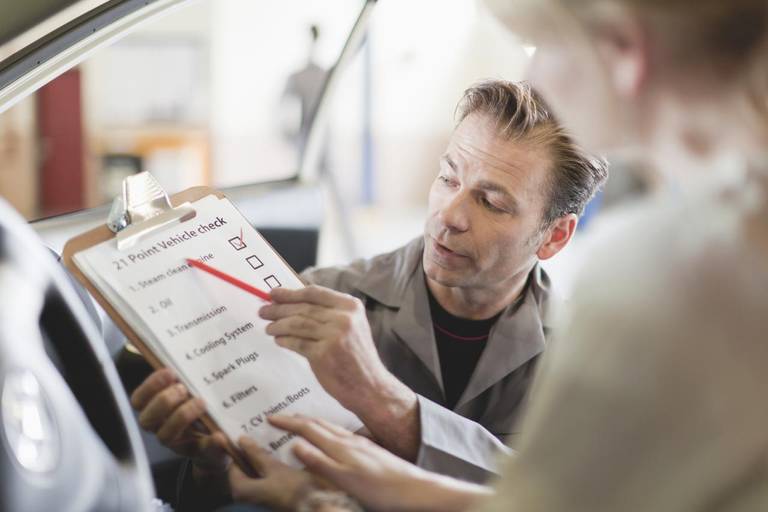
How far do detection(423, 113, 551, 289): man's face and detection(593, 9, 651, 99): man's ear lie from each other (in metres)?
0.83

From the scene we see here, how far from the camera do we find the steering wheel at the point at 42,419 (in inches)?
29.8

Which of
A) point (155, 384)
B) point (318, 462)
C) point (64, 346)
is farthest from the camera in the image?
point (155, 384)

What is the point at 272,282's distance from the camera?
1326 mm

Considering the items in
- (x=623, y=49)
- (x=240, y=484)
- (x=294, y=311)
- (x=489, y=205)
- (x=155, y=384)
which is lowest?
(x=240, y=484)

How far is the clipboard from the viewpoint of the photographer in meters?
1.16

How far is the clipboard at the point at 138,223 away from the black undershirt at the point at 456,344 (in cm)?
54

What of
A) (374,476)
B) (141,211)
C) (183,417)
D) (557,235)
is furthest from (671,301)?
(557,235)

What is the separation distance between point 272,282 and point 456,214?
1.39 feet

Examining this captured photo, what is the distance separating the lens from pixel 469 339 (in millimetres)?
1709

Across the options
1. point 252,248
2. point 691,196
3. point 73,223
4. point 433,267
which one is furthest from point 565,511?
point 73,223

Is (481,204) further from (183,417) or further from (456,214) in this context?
(183,417)

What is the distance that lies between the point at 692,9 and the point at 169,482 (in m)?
1.24

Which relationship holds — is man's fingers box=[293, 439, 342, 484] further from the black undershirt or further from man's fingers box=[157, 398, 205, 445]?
the black undershirt

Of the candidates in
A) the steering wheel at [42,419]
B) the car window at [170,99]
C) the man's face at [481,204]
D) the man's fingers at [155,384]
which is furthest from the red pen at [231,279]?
the car window at [170,99]
